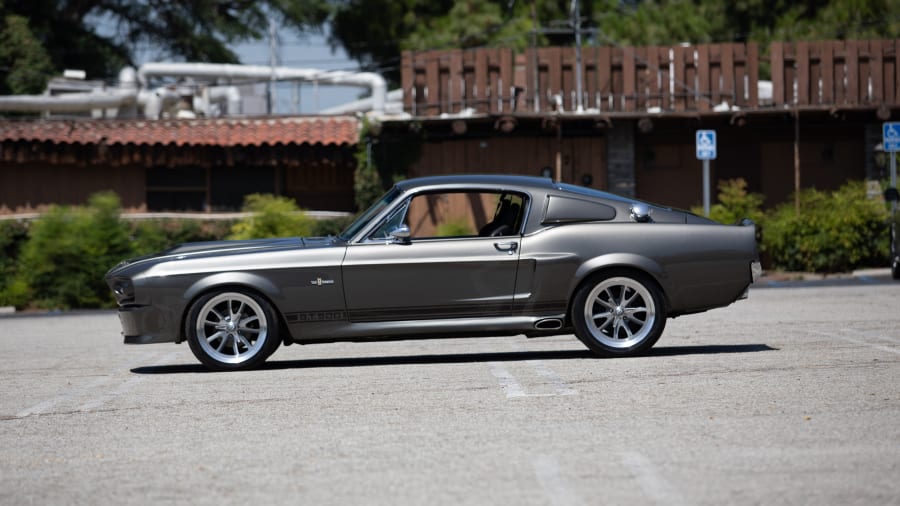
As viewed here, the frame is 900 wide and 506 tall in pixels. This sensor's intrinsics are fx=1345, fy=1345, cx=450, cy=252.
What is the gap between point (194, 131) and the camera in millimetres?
31047

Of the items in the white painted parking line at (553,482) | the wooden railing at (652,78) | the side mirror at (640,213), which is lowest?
the white painted parking line at (553,482)

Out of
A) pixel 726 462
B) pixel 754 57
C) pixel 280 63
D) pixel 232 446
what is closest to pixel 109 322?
pixel 232 446

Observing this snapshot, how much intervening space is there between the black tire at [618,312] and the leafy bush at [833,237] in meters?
15.7

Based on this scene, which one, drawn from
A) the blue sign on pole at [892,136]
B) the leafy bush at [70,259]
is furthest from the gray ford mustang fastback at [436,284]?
the blue sign on pole at [892,136]

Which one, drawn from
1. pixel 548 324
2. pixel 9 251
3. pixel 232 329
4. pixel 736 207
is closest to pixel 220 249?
pixel 232 329

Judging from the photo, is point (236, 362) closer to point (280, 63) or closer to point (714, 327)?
point (714, 327)

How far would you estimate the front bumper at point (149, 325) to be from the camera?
1044 cm

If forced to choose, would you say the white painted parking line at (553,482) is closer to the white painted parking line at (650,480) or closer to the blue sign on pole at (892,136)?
the white painted parking line at (650,480)

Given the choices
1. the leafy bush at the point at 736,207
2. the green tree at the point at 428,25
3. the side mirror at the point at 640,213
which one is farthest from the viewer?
the green tree at the point at 428,25

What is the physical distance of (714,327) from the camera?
45.5 ft

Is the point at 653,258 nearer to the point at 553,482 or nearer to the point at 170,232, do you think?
the point at 553,482

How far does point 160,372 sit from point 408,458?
16.1ft

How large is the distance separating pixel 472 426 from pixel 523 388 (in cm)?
157

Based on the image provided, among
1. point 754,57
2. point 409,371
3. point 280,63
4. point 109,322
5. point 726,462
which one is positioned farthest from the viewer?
point 280,63
